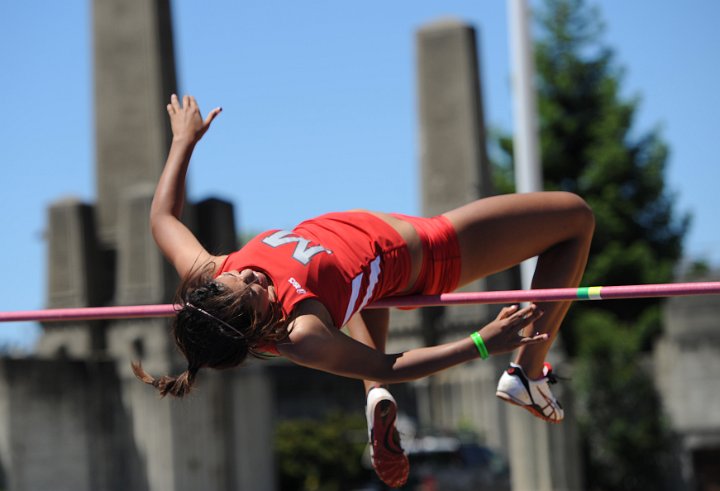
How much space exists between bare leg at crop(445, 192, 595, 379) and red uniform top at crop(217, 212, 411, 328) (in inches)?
12.4

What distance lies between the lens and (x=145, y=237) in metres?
13.7

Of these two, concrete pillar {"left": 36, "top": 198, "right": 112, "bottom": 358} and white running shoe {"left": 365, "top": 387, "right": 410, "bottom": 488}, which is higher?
concrete pillar {"left": 36, "top": 198, "right": 112, "bottom": 358}

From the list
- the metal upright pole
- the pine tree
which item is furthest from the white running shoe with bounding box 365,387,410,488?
the pine tree

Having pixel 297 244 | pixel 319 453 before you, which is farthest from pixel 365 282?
pixel 319 453

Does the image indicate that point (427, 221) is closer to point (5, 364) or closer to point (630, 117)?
point (5, 364)

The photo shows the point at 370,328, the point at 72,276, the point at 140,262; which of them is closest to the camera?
the point at 370,328

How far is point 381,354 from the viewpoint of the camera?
425 cm

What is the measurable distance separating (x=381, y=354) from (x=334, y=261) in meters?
0.39

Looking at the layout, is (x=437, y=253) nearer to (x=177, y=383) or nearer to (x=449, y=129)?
(x=177, y=383)

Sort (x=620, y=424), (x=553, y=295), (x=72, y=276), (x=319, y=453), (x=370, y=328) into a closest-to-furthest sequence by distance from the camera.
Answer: (x=553, y=295)
(x=370, y=328)
(x=72, y=276)
(x=319, y=453)
(x=620, y=424)

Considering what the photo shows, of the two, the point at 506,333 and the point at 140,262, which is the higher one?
the point at 140,262

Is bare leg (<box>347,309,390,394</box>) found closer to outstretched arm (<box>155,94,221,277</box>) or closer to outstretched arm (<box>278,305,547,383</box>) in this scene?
outstretched arm (<box>155,94,221,277</box>)

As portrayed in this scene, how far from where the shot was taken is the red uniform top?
14.1 feet

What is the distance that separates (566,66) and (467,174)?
51.7 ft
